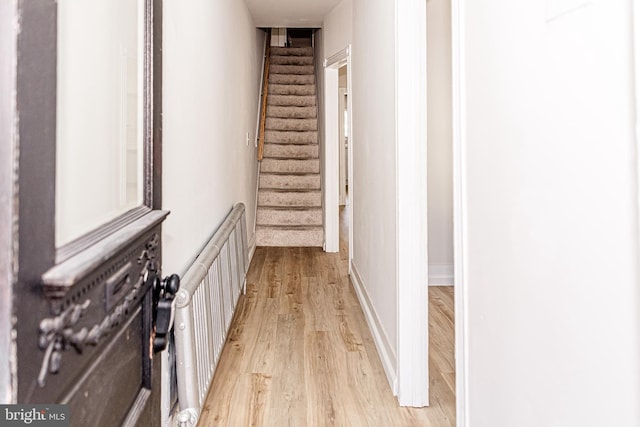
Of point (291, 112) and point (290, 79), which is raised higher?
point (290, 79)

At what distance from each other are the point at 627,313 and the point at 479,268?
566 mm

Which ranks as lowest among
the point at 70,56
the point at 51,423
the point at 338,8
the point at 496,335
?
the point at 496,335

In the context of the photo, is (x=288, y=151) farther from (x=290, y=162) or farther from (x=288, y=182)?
(x=288, y=182)

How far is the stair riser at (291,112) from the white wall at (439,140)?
3.19 m

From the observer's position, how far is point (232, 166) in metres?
3.56

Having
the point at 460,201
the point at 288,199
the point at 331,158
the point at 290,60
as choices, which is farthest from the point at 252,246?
the point at 290,60

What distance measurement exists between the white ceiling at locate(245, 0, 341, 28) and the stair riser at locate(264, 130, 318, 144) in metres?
1.54

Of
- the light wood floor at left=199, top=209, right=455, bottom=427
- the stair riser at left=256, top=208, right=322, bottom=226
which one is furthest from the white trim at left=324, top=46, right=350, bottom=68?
the light wood floor at left=199, top=209, right=455, bottom=427

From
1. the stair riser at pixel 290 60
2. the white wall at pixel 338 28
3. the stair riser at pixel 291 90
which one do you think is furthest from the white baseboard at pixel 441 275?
the stair riser at pixel 290 60

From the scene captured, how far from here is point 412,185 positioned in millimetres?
2086

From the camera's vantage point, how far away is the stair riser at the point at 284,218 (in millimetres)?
5770

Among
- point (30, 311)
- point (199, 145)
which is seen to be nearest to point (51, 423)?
point (30, 311)

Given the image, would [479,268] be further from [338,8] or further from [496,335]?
[338,8]

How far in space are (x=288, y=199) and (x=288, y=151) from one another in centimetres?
87
